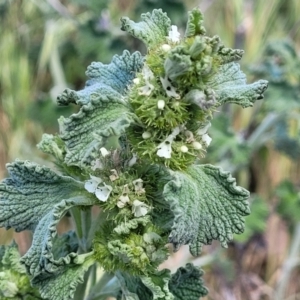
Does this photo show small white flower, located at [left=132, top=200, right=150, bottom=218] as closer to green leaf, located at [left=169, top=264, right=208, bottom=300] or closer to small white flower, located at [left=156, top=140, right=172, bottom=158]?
small white flower, located at [left=156, top=140, right=172, bottom=158]

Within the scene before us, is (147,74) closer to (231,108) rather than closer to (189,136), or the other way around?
(189,136)

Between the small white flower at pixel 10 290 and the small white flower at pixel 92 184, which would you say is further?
the small white flower at pixel 10 290

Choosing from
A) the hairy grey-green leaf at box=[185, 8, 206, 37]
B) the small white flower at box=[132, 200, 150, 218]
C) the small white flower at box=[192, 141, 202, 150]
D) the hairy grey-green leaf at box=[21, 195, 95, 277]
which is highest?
the hairy grey-green leaf at box=[185, 8, 206, 37]

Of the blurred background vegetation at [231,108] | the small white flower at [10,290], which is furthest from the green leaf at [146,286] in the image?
the blurred background vegetation at [231,108]

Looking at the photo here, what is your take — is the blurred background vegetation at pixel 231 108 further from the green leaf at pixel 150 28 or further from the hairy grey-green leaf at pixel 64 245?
the green leaf at pixel 150 28

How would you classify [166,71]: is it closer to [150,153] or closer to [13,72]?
[150,153]

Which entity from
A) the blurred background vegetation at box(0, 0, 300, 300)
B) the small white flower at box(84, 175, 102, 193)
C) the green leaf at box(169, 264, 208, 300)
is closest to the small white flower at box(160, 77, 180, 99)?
the small white flower at box(84, 175, 102, 193)

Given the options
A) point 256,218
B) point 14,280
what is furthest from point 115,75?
point 256,218
